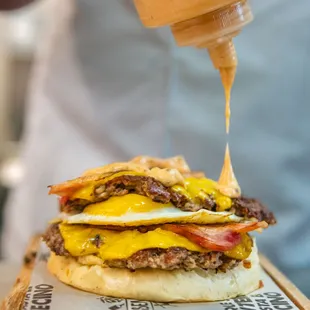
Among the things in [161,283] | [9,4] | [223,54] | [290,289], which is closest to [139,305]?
[161,283]

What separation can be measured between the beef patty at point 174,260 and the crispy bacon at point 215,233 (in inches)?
0.7

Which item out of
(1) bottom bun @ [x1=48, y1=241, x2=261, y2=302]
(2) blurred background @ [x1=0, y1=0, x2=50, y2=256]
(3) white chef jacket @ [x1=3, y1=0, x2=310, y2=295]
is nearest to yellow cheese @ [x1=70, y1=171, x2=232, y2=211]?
(1) bottom bun @ [x1=48, y1=241, x2=261, y2=302]

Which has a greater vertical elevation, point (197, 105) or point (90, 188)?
point (197, 105)

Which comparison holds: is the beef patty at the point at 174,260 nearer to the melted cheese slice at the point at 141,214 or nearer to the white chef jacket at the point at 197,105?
the melted cheese slice at the point at 141,214

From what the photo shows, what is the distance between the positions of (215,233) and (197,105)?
2.07 feet

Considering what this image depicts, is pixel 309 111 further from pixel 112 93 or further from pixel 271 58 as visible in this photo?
pixel 112 93

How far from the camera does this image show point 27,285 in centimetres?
91

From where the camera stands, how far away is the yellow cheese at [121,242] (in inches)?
33.5

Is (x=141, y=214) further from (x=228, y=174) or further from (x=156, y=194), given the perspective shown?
(x=228, y=174)

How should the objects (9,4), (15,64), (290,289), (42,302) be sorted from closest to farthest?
(42,302) → (290,289) → (9,4) → (15,64)

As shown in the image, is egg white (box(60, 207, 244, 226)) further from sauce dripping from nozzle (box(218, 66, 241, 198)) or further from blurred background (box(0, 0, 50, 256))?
blurred background (box(0, 0, 50, 256))

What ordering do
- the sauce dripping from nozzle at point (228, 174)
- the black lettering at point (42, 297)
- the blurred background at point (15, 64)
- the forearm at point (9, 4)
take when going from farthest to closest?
the blurred background at point (15, 64), the forearm at point (9, 4), the sauce dripping from nozzle at point (228, 174), the black lettering at point (42, 297)

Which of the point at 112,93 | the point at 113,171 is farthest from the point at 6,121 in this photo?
the point at 113,171

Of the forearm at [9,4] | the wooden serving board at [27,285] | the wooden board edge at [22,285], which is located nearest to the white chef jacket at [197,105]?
the forearm at [9,4]
